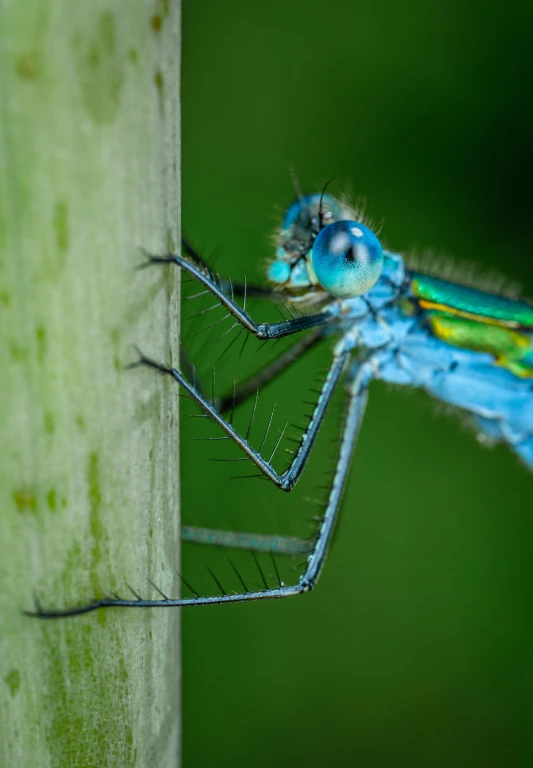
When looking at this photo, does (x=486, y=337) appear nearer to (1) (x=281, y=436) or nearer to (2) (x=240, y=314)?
(1) (x=281, y=436)

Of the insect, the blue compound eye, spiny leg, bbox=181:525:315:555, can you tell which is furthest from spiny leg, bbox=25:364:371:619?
the blue compound eye

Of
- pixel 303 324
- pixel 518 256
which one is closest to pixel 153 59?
pixel 303 324

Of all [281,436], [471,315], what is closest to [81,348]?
[281,436]

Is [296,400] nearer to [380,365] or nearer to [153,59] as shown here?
[380,365]

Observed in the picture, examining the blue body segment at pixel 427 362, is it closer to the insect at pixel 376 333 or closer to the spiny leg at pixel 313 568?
the insect at pixel 376 333

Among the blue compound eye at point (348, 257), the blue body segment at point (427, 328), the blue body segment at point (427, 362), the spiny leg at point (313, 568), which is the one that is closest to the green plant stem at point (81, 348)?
the spiny leg at point (313, 568)

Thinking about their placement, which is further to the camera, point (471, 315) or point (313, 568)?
point (471, 315)

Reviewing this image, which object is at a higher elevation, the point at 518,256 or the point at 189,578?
the point at 518,256
